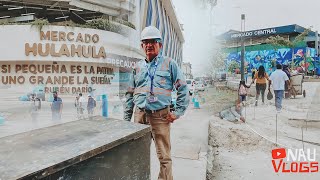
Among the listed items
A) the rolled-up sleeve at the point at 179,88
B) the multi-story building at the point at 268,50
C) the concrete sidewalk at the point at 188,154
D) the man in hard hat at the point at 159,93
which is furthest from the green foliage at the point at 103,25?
the multi-story building at the point at 268,50

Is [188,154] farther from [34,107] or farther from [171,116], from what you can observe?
[34,107]

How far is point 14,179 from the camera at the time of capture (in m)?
1.39

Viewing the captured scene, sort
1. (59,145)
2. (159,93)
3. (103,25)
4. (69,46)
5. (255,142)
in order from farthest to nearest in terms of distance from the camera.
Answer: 1. (103,25)
2. (69,46)
3. (255,142)
4. (159,93)
5. (59,145)

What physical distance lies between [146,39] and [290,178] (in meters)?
2.66

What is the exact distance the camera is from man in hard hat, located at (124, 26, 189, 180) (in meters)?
2.81

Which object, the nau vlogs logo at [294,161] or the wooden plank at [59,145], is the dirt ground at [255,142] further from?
the wooden plank at [59,145]

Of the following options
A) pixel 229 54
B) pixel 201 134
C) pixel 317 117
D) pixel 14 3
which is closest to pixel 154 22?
pixel 14 3

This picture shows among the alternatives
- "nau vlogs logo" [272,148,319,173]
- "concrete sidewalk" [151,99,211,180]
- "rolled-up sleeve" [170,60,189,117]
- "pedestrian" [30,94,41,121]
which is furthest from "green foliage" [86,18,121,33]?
"rolled-up sleeve" [170,60,189,117]

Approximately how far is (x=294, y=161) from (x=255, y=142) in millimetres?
1034

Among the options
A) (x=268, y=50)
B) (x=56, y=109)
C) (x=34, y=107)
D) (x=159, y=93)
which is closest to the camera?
(x=159, y=93)

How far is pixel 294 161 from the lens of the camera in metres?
4.78

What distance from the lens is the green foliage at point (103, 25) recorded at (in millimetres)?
14586

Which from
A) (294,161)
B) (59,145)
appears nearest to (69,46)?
(294,161)

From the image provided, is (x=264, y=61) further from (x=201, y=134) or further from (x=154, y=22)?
(x=201, y=134)
